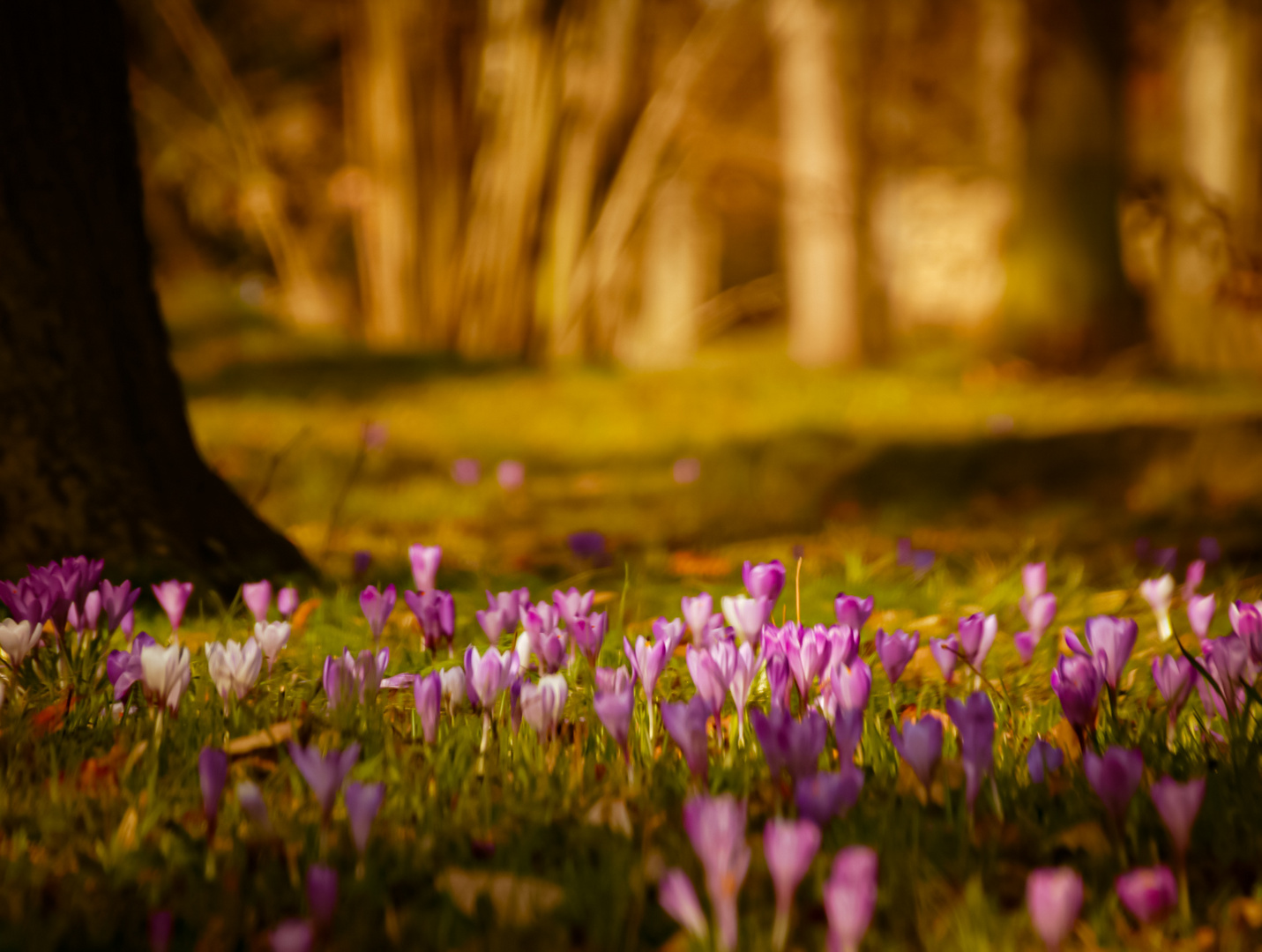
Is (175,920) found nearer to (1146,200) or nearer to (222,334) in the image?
(1146,200)

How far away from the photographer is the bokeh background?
5461mm

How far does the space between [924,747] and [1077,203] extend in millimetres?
10471

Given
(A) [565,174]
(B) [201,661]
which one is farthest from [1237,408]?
(B) [201,661]

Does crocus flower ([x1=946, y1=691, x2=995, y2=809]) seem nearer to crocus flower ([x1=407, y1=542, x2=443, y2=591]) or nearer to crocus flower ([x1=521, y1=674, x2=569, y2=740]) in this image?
crocus flower ([x1=521, y1=674, x2=569, y2=740])

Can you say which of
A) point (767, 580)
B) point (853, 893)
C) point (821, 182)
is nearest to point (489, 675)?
point (767, 580)

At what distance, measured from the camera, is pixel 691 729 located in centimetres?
153

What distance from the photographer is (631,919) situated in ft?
4.44

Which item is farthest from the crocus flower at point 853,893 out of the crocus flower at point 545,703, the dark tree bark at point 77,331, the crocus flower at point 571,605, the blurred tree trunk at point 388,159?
the blurred tree trunk at point 388,159

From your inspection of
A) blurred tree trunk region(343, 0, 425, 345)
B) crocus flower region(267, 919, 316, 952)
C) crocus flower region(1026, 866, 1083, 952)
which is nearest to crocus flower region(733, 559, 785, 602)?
crocus flower region(1026, 866, 1083, 952)

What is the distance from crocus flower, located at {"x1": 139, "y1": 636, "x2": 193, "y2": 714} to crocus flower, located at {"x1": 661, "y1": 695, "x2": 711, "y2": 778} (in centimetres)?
81

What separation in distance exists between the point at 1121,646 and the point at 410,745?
44.5 inches

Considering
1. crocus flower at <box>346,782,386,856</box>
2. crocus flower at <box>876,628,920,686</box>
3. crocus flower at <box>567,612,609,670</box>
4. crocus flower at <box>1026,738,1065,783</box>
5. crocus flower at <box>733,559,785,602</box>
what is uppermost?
crocus flower at <box>733,559,785,602</box>

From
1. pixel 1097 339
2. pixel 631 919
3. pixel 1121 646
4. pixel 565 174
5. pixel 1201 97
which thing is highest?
pixel 1201 97

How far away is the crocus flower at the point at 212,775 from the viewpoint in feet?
4.60
